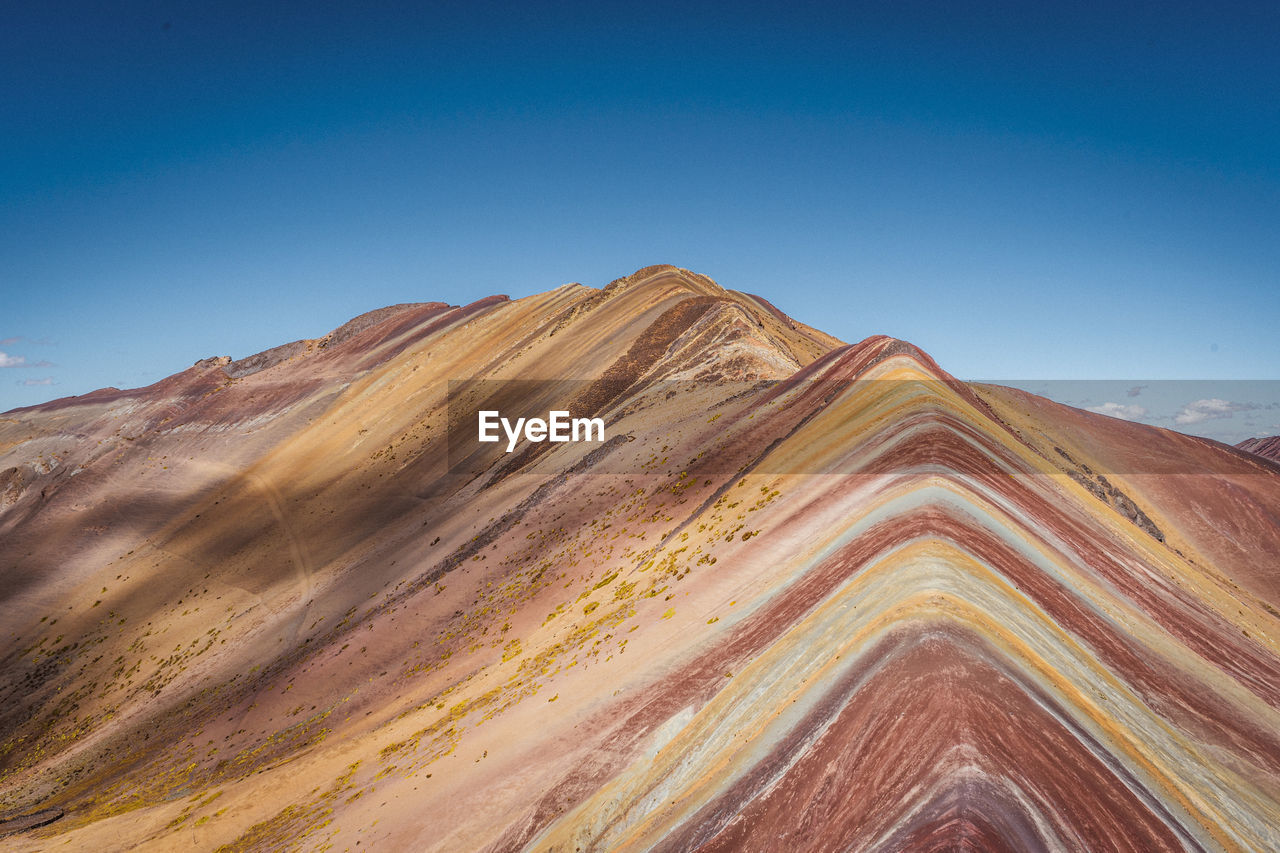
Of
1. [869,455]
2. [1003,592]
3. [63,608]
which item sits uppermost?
[869,455]

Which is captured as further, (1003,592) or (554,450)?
→ (554,450)

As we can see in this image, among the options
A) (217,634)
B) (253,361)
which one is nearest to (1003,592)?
(217,634)

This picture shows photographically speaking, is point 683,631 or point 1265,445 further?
point 1265,445

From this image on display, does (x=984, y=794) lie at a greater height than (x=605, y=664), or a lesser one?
greater

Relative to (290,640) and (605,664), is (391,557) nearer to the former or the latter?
(290,640)

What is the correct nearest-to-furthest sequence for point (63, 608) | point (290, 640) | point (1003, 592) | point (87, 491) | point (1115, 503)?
point (1003, 592), point (1115, 503), point (290, 640), point (63, 608), point (87, 491)

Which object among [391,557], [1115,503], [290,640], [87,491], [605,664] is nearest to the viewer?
[605,664]

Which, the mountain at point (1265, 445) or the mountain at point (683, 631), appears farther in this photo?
the mountain at point (1265, 445)

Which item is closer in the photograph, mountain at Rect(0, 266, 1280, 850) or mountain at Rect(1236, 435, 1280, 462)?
mountain at Rect(0, 266, 1280, 850)
